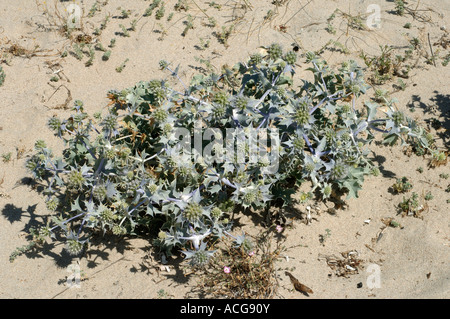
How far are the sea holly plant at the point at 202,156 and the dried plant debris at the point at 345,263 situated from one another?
63cm

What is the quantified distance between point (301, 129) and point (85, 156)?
230cm

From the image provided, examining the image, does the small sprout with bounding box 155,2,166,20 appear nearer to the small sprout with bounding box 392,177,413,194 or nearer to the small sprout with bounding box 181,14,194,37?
the small sprout with bounding box 181,14,194,37

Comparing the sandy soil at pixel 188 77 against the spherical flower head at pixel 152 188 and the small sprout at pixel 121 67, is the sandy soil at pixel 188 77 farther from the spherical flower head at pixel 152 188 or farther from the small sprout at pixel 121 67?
the spherical flower head at pixel 152 188

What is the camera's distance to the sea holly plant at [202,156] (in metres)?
4.08

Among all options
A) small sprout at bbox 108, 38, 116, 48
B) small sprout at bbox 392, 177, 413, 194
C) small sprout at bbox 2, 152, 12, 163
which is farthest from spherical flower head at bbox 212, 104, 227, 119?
small sprout at bbox 108, 38, 116, 48

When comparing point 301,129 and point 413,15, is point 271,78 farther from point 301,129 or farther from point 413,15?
point 413,15

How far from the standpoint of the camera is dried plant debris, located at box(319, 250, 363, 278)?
4.29 metres

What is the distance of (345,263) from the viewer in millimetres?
4359

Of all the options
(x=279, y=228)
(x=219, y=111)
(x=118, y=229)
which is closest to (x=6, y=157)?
(x=118, y=229)

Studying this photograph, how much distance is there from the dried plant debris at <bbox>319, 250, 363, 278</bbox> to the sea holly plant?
24.9 inches

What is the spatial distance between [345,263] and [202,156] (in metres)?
1.82

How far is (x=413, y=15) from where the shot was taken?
673cm

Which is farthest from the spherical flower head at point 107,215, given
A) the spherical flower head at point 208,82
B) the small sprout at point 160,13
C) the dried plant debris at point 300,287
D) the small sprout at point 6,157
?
the small sprout at point 160,13

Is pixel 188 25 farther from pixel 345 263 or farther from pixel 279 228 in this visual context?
pixel 345 263
